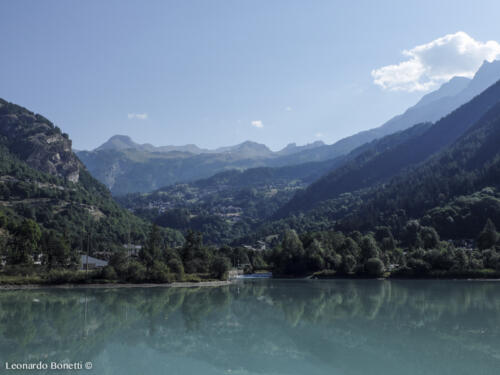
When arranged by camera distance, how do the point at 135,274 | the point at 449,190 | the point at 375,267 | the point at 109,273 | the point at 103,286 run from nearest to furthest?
the point at 103,286
the point at 109,273
the point at 135,274
the point at 375,267
the point at 449,190

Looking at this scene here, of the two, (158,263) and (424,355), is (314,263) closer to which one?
(158,263)

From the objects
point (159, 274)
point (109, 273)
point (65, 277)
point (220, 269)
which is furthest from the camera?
point (220, 269)

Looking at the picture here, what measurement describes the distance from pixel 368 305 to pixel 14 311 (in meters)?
36.7

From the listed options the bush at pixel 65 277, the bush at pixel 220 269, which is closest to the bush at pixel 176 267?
the bush at pixel 220 269

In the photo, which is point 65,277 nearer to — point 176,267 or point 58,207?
point 176,267

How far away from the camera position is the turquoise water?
915 inches

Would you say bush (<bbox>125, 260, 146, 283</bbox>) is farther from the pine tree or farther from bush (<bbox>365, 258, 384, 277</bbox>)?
the pine tree

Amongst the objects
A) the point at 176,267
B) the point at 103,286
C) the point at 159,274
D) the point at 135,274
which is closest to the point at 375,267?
the point at 176,267

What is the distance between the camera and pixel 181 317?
39.3 m

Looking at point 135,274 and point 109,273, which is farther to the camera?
point 135,274

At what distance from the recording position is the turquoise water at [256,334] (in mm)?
23250

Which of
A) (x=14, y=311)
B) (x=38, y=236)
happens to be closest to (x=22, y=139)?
(x=38, y=236)

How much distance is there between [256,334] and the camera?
32.0m

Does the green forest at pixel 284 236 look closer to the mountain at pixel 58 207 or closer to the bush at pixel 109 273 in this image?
the bush at pixel 109 273
